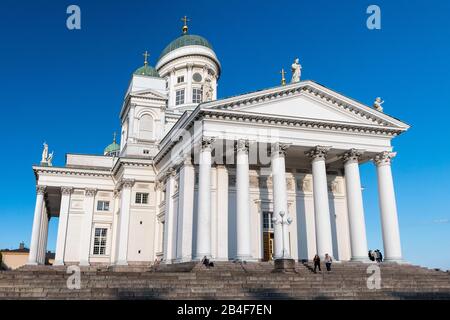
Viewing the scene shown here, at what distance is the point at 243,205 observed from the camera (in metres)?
23.6

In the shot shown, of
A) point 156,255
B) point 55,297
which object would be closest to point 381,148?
→ point 156,255

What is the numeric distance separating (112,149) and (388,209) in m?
38.7

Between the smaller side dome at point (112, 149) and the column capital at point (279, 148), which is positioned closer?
the column capital at point (279, 148)

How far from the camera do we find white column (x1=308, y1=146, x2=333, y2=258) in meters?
24.4

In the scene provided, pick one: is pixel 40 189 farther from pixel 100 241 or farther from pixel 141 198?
pixel 141 198

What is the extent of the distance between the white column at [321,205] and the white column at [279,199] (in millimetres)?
2088

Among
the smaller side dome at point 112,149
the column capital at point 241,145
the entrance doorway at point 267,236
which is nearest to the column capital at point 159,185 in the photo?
the entrance doorway at point 267,236

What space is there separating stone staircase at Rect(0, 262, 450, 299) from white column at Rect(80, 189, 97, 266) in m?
17.6

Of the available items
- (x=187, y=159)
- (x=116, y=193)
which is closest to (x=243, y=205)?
(x=187, y=159)

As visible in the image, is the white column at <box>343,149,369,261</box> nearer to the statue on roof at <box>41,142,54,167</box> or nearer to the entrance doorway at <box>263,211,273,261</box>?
the entrance doorway at <box>263,211,273,261</box>

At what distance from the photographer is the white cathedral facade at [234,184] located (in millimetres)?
24391

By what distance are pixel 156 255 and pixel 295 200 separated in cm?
1143

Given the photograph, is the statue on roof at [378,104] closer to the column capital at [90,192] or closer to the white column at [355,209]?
the white column at [355,209]

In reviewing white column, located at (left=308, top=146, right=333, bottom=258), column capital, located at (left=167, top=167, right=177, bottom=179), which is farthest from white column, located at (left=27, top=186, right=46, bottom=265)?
white column, located at (left=308, top=146, right=333, bottom=258)
